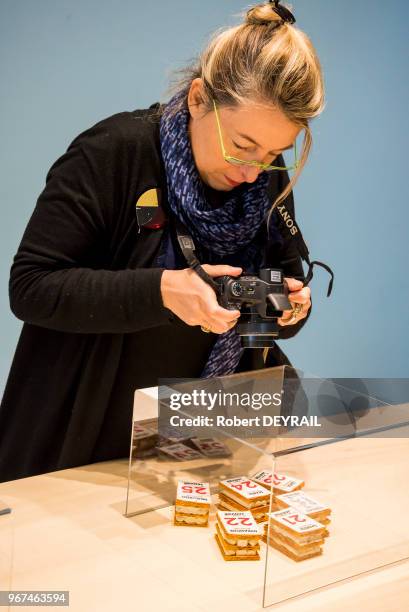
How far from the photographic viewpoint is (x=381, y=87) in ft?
9.83

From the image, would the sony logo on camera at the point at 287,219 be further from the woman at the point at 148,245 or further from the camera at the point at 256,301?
the camera at the point at 256,301

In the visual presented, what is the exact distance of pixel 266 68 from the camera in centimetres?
125

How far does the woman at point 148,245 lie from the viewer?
1.25 m

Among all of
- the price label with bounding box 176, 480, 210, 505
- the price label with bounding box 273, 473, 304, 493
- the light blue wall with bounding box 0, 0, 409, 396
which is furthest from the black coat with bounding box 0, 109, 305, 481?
the light blue wall with bounding box 0, 0, 409, 396

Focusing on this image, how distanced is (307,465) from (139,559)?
27 centimetres

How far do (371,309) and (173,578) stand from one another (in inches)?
92.7

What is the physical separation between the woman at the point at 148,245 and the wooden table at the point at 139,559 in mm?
197

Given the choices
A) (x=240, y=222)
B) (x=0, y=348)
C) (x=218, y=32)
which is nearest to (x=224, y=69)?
(x=218, y=32)

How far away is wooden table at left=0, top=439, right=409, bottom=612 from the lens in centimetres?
97

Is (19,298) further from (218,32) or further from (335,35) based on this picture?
(335,35)

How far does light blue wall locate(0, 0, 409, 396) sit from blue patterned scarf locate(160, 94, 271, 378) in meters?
0.56

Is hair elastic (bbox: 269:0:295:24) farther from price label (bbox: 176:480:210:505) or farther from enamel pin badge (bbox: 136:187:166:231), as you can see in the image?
price label (bbox: 176:480:210:505)

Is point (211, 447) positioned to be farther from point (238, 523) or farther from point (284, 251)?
point (284, 251)

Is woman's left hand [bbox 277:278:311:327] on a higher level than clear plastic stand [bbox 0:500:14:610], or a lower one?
higher
